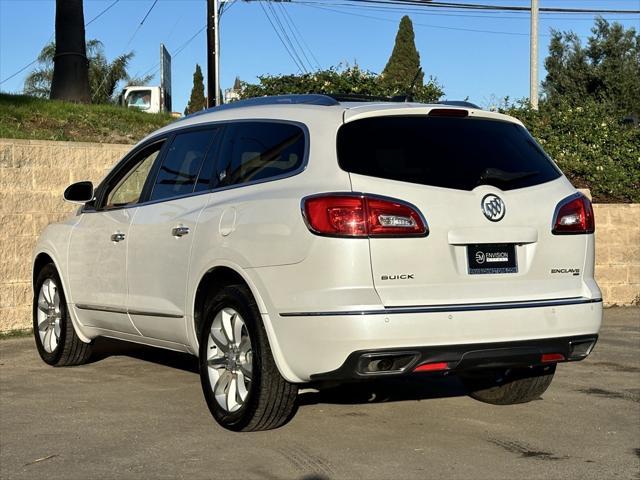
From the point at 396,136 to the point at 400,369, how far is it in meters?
1.27

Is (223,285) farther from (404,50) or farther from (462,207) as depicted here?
(404,50)

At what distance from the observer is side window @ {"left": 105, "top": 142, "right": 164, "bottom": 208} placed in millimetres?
7336

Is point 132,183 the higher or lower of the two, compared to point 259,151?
lower

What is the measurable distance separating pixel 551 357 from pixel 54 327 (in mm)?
4444

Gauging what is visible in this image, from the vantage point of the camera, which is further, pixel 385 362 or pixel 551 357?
pixel 551 357

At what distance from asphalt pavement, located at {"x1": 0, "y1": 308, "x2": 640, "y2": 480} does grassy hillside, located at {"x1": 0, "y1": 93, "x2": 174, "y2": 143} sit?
5.26 meters

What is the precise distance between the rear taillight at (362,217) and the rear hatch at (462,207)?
0.04 metres

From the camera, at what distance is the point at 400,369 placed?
5148mm

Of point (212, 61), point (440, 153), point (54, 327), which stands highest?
point (212, 61)

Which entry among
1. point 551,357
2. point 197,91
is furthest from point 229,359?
point 197,91

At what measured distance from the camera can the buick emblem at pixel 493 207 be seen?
17.6ft

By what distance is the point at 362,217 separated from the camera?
5.09 meters

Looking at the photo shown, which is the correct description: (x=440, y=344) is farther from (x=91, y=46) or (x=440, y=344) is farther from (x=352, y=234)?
(x=91, y=46)

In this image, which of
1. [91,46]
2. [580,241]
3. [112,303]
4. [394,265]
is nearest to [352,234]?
[394,265]
